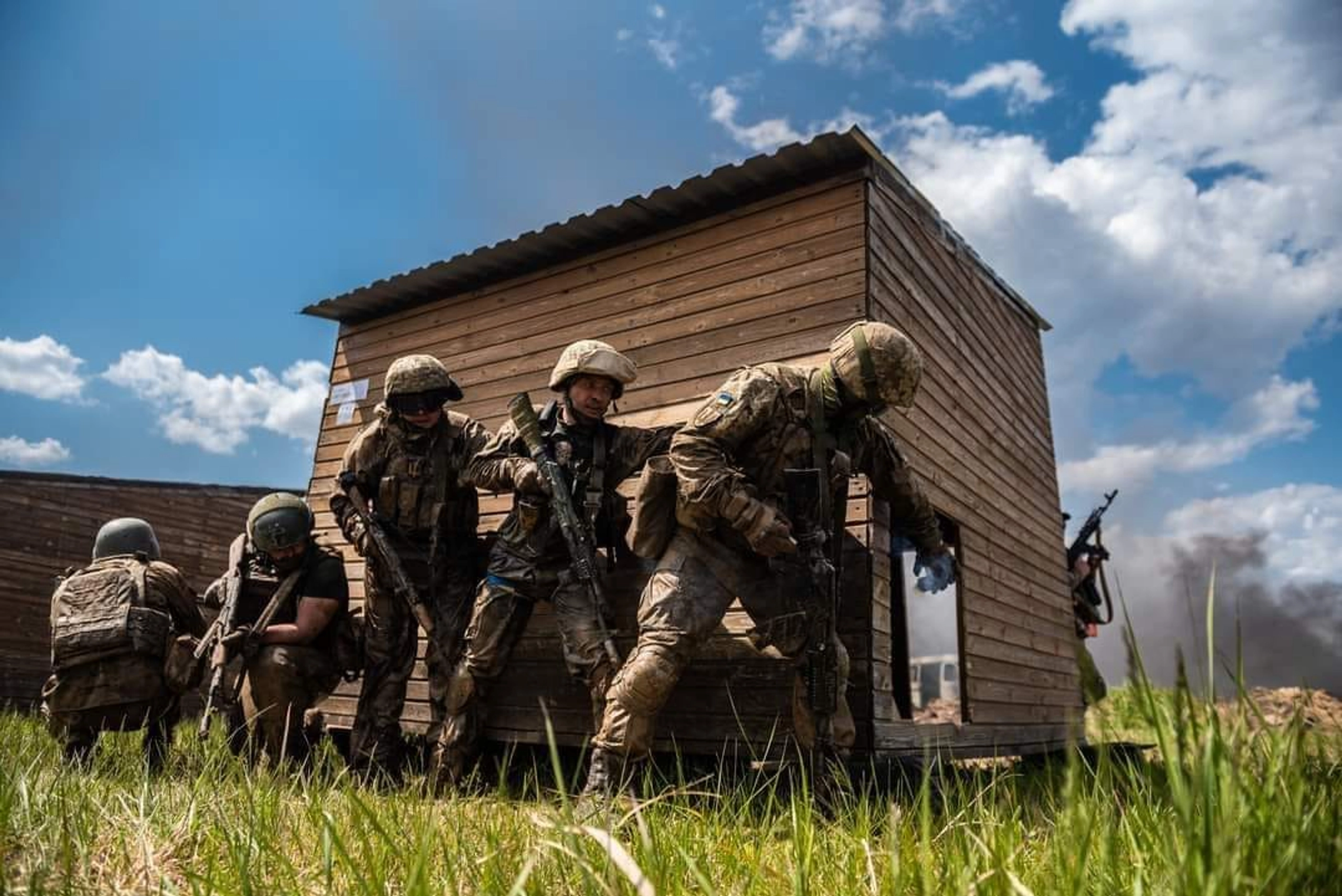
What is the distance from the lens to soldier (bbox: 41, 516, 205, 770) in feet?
16.5

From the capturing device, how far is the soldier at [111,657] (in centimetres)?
502

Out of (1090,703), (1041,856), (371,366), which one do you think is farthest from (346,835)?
(1090,703)

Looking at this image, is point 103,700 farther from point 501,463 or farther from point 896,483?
point 896,483

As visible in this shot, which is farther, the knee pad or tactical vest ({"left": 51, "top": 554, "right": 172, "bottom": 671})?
tactical vest ({"left": 51, "top": 554, "right": 172, "bottom": 671})

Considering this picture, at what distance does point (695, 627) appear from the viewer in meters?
3.98

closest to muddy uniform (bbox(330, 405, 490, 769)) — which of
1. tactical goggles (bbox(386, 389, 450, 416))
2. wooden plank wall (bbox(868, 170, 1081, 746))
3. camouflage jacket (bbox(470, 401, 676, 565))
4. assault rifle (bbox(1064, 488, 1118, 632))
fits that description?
tactical goggles (bbox(386, 389, 450, 416))

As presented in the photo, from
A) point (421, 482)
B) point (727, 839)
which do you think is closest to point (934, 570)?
point (727, 839)

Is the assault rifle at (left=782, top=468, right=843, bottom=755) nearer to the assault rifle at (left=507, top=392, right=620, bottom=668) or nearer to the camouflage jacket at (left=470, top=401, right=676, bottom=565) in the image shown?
the assault rifle at (left=507, top=392, right=620, bottom=668)

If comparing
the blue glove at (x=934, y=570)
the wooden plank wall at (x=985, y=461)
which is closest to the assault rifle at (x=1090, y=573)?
the wooden plank wall at (x=985, y=461)

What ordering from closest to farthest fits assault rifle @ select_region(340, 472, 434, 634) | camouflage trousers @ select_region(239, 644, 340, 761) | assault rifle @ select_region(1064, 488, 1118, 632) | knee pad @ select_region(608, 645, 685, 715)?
knee pad @ select_region(608, 645, 685, 715) < camouflage trousers @ select_region(239, 644, 340, 761) < assault rifle @ select_region(340, 472, 434, 634) < assault rifle @ select_region(1064, 488, 1118, 632)

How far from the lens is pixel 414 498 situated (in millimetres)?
5449

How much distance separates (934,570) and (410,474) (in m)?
3.32

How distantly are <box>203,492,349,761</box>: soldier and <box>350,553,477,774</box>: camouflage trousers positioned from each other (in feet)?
0.69

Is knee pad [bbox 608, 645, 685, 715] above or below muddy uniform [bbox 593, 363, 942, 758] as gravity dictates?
below
